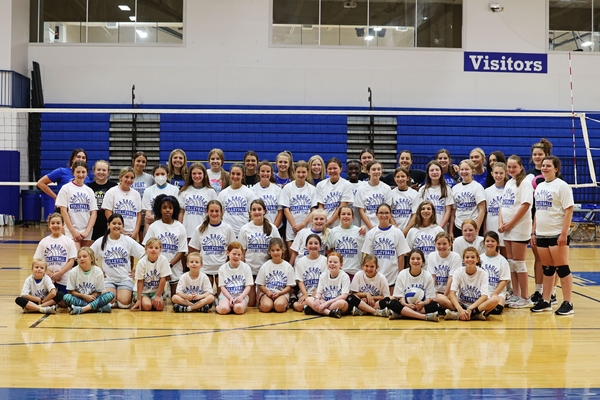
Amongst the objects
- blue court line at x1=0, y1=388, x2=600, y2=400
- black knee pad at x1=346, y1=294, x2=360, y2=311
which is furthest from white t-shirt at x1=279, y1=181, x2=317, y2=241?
blue court line at x1=0, y1=388, x2=600, y2=400

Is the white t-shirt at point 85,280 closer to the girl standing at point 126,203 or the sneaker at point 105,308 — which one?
the sneaker at point 105,308

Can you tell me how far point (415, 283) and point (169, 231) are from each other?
2.74 meters

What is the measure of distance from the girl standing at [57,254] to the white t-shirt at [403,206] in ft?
11.8

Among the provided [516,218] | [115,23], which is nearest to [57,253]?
[516,218]

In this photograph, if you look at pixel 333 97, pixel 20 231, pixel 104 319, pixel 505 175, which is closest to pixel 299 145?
pixel 333 97

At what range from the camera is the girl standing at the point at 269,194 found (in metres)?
8.00

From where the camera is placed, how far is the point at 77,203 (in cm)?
784

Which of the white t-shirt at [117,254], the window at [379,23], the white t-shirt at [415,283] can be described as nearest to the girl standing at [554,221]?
the white t-shirt at [415,283]

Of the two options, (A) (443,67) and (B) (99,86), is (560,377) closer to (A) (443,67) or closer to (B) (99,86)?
(A) (443,67)

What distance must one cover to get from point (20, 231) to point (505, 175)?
36.9 feet

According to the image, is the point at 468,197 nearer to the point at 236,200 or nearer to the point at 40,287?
the point at 236,200

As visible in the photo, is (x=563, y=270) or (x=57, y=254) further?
(x=57, y=254)

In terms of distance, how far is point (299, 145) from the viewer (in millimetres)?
16031

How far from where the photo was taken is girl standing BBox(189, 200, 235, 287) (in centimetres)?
769
